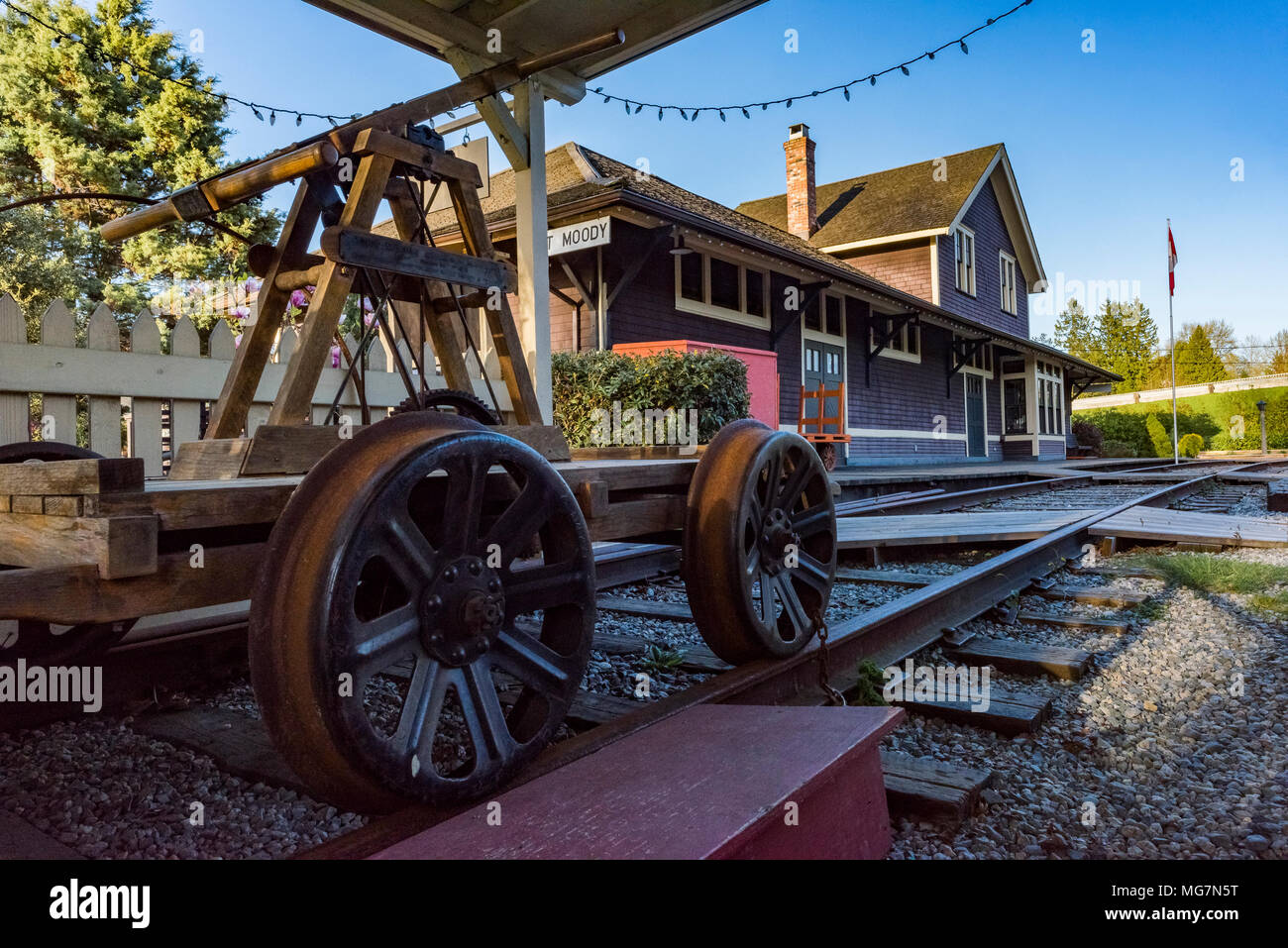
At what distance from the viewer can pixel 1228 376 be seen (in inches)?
2682

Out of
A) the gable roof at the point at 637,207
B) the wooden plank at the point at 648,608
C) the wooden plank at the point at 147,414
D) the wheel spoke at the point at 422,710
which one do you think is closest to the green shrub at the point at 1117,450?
the gable roof at the point at 637,207

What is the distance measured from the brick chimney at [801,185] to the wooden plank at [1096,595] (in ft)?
61.0

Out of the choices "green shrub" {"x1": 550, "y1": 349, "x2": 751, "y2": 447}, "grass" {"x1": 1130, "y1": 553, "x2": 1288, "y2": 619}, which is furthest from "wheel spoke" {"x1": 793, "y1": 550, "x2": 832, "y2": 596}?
"green shrub" {"x1": 550, "y1": 349, "x2": 751, "y2": 447}

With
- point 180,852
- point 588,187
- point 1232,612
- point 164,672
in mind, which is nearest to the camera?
point 180,852

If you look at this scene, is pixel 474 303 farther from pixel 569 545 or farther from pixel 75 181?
pixel 75 181

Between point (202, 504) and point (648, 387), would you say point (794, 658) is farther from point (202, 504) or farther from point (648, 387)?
point (648, 387)

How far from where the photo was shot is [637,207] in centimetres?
985

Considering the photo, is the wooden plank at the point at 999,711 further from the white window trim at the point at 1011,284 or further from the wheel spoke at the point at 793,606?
the white window trim at the point at 1011,284

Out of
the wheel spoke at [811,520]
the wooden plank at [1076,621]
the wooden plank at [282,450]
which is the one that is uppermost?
the wooden plank at [282,450]

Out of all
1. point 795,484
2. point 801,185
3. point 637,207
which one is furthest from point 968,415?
point 795,484

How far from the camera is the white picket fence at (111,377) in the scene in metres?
3.54

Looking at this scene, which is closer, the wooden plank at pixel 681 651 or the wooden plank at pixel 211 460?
the wooden plank at pixel 211 460

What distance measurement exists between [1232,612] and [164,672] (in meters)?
4.96
